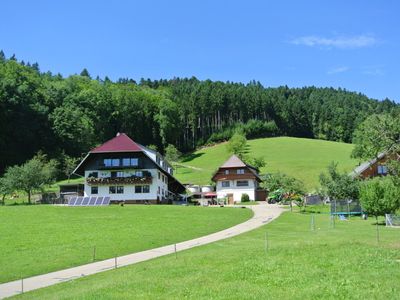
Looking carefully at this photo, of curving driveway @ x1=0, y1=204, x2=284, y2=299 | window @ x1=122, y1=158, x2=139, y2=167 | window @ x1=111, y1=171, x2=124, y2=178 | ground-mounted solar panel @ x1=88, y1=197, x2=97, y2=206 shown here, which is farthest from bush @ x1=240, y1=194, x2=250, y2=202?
curving driveway @ x1=0, y1=204, x2=284, y2=299

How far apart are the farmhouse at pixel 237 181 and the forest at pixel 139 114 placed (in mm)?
32249

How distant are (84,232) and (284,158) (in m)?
94.4

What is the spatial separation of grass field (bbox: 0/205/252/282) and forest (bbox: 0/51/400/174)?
66.6 m

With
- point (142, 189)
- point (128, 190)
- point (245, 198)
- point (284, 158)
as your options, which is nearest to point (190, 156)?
point (284, 158)

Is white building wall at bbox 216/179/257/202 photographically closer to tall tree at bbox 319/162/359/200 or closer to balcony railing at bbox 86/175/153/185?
balcony railing at bbox 86/175/153/185

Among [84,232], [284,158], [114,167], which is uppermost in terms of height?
[284,158]

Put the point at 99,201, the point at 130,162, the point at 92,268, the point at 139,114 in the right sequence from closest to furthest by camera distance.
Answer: the point at 92,268 < the point at 99,201 < the point at 130,162 < the point at 139,114

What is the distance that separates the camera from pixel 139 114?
160 metres

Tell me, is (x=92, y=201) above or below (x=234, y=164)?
below

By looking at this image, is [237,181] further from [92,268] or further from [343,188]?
[92,268]

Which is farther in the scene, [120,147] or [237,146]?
[237,146]

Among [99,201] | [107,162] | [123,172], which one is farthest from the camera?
[107,162]

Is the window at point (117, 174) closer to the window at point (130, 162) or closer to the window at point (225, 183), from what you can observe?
the window at point (130, 162)

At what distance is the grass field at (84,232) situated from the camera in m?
25.9
